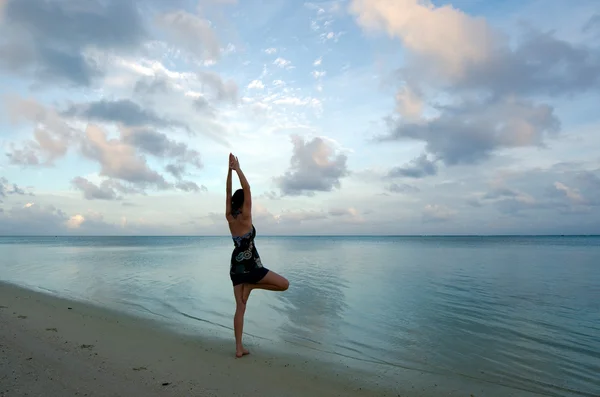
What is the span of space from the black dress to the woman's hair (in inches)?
17.3

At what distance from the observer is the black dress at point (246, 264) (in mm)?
5520

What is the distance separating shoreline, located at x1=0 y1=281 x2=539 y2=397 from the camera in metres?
4.36

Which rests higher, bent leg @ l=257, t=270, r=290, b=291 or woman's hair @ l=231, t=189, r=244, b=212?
woman's hair @ l=231, t=189, r=244, b=212

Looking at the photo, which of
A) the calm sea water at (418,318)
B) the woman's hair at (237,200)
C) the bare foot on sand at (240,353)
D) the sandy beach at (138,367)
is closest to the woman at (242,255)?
the woman's hair at (237,200)

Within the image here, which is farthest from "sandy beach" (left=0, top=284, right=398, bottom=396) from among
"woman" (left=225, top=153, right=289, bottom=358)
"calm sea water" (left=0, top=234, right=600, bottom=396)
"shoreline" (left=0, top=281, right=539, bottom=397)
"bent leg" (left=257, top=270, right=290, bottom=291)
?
"calm sea water" (left=0, top=234, right=600, bottom=396)

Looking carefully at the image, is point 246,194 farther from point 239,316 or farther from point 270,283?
point 239,316

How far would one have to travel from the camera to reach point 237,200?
18.0 ft

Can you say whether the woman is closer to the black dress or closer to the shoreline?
the black dress

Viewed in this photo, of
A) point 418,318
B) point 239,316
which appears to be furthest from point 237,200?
point 418,318

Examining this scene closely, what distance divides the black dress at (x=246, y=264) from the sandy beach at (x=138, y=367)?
131 centimetres

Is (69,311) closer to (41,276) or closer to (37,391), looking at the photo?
(37,391)

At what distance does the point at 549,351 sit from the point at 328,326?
4742 mm

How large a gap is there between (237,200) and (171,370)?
2.61 metres

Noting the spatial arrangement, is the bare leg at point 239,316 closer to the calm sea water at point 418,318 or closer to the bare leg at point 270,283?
the bare leg at point 270,283
